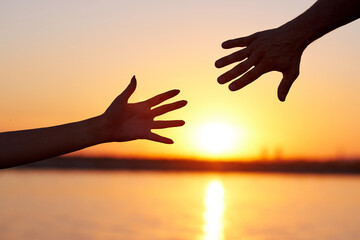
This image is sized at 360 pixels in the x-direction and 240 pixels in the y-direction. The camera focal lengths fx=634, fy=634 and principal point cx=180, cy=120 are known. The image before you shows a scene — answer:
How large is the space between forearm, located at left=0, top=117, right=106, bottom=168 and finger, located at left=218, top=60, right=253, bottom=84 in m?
0.55

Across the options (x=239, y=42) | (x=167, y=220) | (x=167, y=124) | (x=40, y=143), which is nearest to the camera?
(x=40, y=143)

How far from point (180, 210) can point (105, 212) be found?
4135 millimetres

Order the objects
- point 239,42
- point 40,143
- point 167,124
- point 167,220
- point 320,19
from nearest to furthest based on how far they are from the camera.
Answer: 1. point 40,143
2. point 320,19
3. point 239,42
4. point 167,124
5. point 167,220

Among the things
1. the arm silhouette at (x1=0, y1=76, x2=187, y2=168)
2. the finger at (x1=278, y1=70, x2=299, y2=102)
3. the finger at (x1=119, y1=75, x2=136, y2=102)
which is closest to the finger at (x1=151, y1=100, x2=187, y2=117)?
the arm silhouette at (x1=0, y1=76, x2=187, y2=168)

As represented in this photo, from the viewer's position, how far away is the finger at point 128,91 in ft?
7.91

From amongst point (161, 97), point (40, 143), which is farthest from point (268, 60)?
point (40, 143)

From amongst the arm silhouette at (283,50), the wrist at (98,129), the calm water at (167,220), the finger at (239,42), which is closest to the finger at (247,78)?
the arm silhouette at (283,50)

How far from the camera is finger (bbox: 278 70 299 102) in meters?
A: 2.41

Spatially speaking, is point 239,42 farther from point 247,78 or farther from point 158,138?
point 158,138

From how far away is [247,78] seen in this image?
7.90ft

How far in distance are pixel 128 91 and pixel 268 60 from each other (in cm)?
55

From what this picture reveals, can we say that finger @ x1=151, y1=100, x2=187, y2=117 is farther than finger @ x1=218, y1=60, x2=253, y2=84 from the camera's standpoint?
Yes

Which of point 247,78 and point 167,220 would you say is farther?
point 167,220

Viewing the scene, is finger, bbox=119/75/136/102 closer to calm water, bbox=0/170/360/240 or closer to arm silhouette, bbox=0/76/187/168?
arm silhouette, bbox=0/76/187/168
